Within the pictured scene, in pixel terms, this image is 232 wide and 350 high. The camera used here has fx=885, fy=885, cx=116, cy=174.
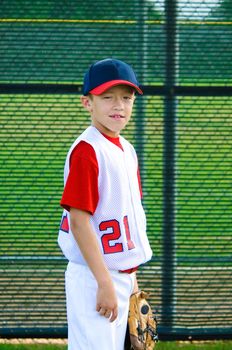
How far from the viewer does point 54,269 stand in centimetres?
509

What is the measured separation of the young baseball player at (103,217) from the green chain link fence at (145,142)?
1.49 m

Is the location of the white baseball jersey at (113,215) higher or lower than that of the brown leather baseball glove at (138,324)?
higher

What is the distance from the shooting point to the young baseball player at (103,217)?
3283mm

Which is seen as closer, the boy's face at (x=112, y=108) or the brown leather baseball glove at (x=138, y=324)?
the boy's face at (x=112, y=108)

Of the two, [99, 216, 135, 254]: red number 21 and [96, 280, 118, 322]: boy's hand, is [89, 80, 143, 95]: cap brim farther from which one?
[96, 280, 118, 322]: boy's hand

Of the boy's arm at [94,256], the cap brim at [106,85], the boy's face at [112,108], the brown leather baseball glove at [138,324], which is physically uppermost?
the cap brim at [106,85]

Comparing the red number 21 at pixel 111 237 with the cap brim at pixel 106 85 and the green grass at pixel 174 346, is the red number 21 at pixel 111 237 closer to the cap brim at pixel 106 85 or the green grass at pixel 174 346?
the cap brim at pixel 106 85

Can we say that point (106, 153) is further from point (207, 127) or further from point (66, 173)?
point (207, 127)

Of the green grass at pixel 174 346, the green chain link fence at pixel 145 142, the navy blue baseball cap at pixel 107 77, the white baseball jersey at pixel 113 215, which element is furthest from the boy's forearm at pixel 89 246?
the green grass at pixel 174 346

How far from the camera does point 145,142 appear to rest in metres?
5.08

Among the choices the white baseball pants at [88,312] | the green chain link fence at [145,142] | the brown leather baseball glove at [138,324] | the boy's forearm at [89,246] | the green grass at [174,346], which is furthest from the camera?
the green grass at [174,346]

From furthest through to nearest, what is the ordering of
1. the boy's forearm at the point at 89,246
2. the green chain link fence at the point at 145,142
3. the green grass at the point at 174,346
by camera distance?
the green grass at the point at 174,346, the green chain link fence at the point at 145,142, the boy's forearm at the point at 89,246

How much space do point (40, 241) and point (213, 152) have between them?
3.68 ft

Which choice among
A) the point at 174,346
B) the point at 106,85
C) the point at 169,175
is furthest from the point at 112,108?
the point at 174,346
